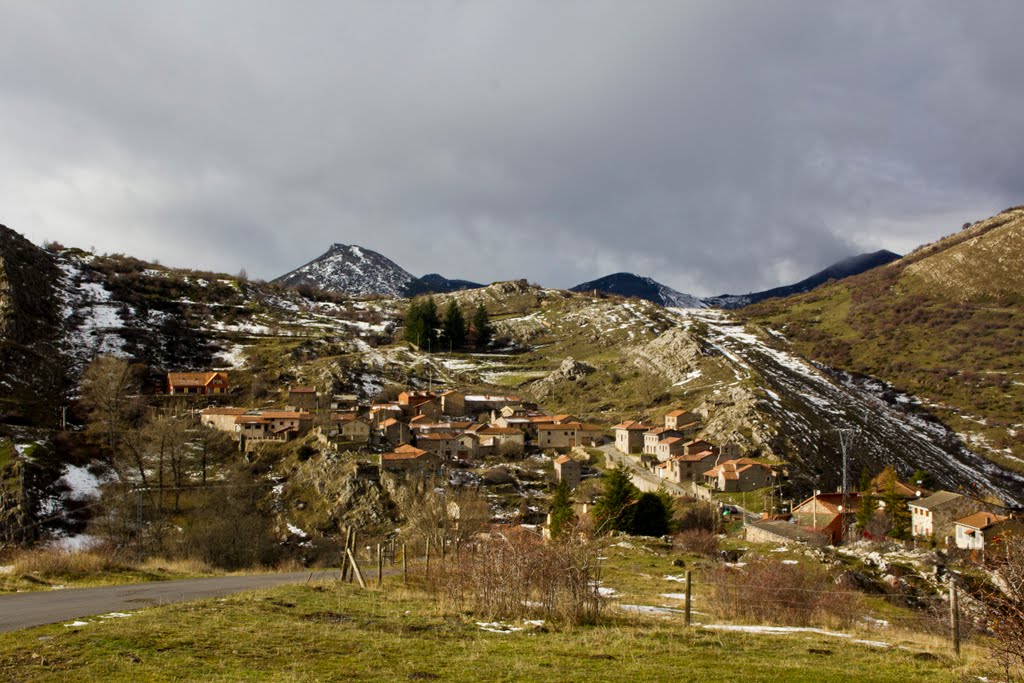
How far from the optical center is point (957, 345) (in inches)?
6132

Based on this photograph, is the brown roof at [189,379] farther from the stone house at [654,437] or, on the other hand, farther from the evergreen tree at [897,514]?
the evergreen tree at [897,514]

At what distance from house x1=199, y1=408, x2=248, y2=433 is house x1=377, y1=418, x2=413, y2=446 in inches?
698

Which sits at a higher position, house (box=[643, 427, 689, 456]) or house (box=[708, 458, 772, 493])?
house (box=[643, 427, 689, 456])

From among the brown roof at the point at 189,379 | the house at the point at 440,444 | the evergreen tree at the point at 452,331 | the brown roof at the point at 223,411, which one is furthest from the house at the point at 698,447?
the evergreen tree at the point at 452,331

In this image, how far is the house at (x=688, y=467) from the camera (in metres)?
64.8

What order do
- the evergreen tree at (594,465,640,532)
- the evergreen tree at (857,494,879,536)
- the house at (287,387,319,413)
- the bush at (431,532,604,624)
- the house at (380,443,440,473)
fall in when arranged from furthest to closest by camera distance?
the house at (287,387,319,413)
the house at (380,443,440,473)
the evergreen tree at (857,494,879,536)
the evergreen tree at (594,465,640,532)
the bush at (431,532,604,624)

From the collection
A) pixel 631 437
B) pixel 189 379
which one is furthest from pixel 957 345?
pixel 189 379

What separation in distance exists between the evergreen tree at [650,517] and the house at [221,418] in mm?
53249

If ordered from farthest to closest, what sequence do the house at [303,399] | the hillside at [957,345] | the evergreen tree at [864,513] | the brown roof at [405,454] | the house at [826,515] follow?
the hillside at [957,345]
the house at [303,399]
the brown roof at [405,454]
the evergreen tree at [864,513]
the house at [826,515]

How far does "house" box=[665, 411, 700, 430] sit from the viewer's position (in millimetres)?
80562

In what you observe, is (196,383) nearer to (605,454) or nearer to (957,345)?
(605,454)

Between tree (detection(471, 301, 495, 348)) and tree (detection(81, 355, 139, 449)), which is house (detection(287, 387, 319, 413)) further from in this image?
tree (detection(471, 301, 495, 348))

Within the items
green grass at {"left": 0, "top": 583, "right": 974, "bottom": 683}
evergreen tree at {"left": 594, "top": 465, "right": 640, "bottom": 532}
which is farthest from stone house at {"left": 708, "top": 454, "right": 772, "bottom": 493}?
green grass at {"left": 0, "top": 583, "right": 974, "bottom": 683}

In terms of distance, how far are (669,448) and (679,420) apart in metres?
11.1
